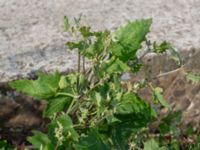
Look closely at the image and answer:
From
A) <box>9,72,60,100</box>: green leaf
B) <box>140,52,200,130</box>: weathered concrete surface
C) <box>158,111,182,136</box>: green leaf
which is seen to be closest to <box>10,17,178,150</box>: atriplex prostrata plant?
<box>9,72,60,100</box>: green leaf

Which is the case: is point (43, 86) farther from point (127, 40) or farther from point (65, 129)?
point (127, 40)

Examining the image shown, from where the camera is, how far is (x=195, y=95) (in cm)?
278

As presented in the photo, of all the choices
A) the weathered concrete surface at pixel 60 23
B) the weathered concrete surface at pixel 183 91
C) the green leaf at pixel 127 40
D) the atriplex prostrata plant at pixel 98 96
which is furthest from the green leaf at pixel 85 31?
the weathered concrete surface at pixel 183 91

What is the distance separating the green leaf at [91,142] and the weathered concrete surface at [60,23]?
2.21ft

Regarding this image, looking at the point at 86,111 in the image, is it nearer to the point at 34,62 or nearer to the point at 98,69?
the point at 98,69

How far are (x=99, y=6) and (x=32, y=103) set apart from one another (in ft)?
2.33

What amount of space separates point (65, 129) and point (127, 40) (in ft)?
1.04

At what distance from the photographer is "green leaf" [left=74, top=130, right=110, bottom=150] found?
1800 millimetres

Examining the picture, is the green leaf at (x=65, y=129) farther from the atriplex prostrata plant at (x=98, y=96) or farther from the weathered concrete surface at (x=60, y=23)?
the weathered concrete surface at (x=60, y=23)

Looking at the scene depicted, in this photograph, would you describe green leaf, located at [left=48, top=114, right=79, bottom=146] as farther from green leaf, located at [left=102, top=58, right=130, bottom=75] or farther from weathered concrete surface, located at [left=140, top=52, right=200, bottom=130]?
weathered concrete surface, located at [left=140, top=52, right=200, bottom=130]

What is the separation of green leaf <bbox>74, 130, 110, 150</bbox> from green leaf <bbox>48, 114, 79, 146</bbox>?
57 millimetres

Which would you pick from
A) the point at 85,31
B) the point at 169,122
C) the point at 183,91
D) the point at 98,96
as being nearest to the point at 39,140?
the point at 98,96

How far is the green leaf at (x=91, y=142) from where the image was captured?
5.90 feet

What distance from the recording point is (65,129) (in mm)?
1884
